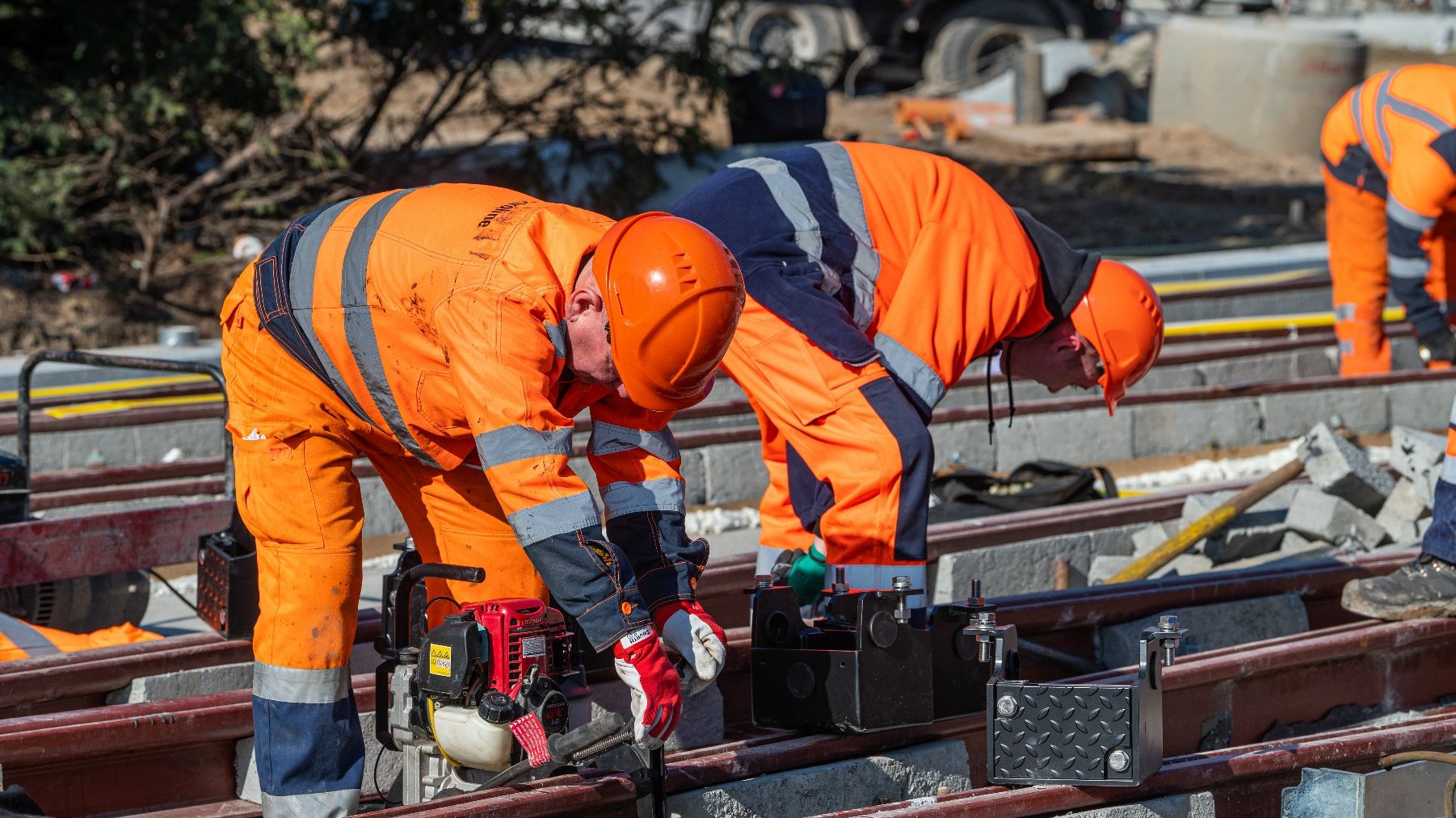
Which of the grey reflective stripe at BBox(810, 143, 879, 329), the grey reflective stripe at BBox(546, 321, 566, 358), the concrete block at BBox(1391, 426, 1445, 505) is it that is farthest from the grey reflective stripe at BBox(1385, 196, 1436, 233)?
the grey reflective stripe at BBox(546, 321, 566, 358)

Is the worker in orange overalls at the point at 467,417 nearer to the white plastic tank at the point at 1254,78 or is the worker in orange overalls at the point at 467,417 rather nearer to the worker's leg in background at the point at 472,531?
the worker's leg in background at the point at 472,531

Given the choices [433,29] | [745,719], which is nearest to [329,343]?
[745,719]

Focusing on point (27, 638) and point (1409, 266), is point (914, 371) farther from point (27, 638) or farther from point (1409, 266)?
point (1409, 266)

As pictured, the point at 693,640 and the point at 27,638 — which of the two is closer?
the point at 693,640

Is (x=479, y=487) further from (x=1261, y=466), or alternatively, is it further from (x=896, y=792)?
(x=1261, y=466)

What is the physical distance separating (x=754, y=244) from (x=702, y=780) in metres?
1.47

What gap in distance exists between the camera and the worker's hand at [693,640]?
3471 mm

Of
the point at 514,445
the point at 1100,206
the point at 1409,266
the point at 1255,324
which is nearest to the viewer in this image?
the point at 514,445

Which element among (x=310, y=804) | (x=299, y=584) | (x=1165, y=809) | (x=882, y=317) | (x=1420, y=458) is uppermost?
(x=882, y=317)

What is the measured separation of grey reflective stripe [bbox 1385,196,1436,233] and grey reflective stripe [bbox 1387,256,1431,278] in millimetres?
224

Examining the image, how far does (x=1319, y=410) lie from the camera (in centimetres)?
895

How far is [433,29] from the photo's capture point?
13.3 m

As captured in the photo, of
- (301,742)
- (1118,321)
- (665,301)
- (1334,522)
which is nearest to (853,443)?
(1118,321)

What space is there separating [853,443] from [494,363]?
1.25 metres
